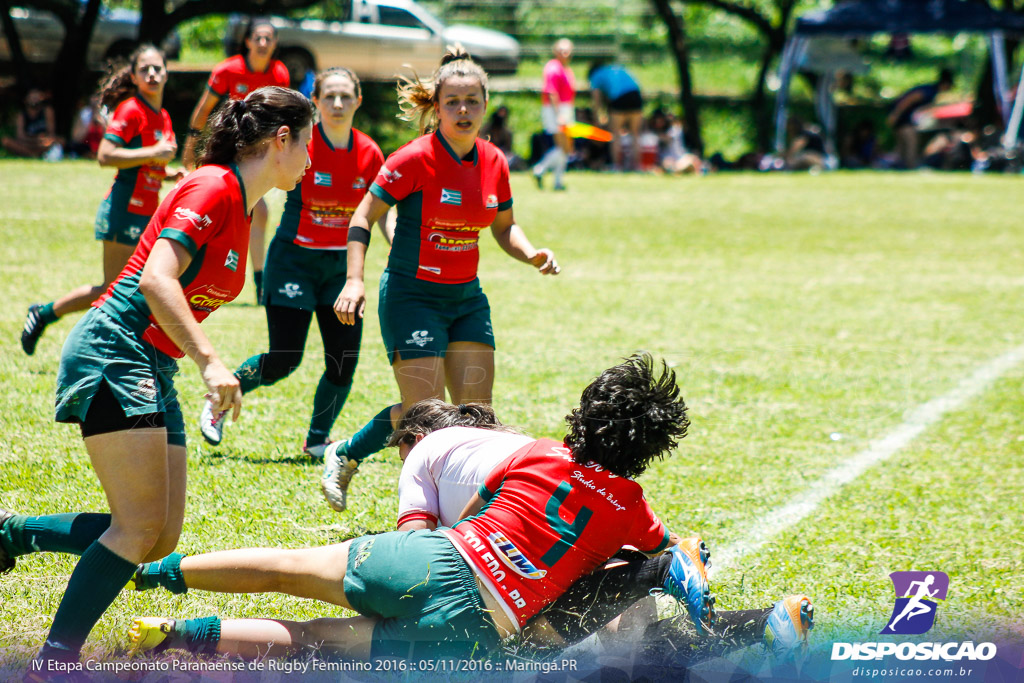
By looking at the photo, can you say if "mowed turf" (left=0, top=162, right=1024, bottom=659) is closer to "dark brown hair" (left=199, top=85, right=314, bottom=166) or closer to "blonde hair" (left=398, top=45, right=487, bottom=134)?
"dark brown hair" (left=199, top=85, right=314, bottom=166)

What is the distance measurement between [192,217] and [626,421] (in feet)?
4.75

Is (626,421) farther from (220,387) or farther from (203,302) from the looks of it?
(203,302)

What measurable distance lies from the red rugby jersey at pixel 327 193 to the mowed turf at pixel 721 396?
1131 mm

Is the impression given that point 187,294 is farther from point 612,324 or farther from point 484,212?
point 612,324

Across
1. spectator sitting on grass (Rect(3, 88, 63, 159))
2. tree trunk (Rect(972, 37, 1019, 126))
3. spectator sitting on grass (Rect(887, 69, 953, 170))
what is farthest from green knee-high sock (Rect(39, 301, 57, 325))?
tree trunk (Rect(972, 37, 1019, 126))

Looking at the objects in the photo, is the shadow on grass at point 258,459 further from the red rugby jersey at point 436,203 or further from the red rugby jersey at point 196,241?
the red rugby jersey at point 196,241

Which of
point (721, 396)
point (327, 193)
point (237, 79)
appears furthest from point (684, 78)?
point (327, 193)

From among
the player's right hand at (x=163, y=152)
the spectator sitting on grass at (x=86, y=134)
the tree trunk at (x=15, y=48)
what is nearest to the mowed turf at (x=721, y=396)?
the player's right hand at (x=163, y=152)

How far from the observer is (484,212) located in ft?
15.3

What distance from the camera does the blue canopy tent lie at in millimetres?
23812

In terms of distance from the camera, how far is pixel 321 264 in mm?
5621

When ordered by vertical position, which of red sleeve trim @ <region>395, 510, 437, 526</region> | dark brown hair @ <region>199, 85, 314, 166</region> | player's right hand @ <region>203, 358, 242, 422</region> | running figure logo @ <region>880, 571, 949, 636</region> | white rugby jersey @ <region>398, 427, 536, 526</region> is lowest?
running figure logo @ <region>880, 571, 949, 636</region>

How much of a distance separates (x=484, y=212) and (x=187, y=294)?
180cm

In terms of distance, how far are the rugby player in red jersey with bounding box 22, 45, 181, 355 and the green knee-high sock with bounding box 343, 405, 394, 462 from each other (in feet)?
10.6
